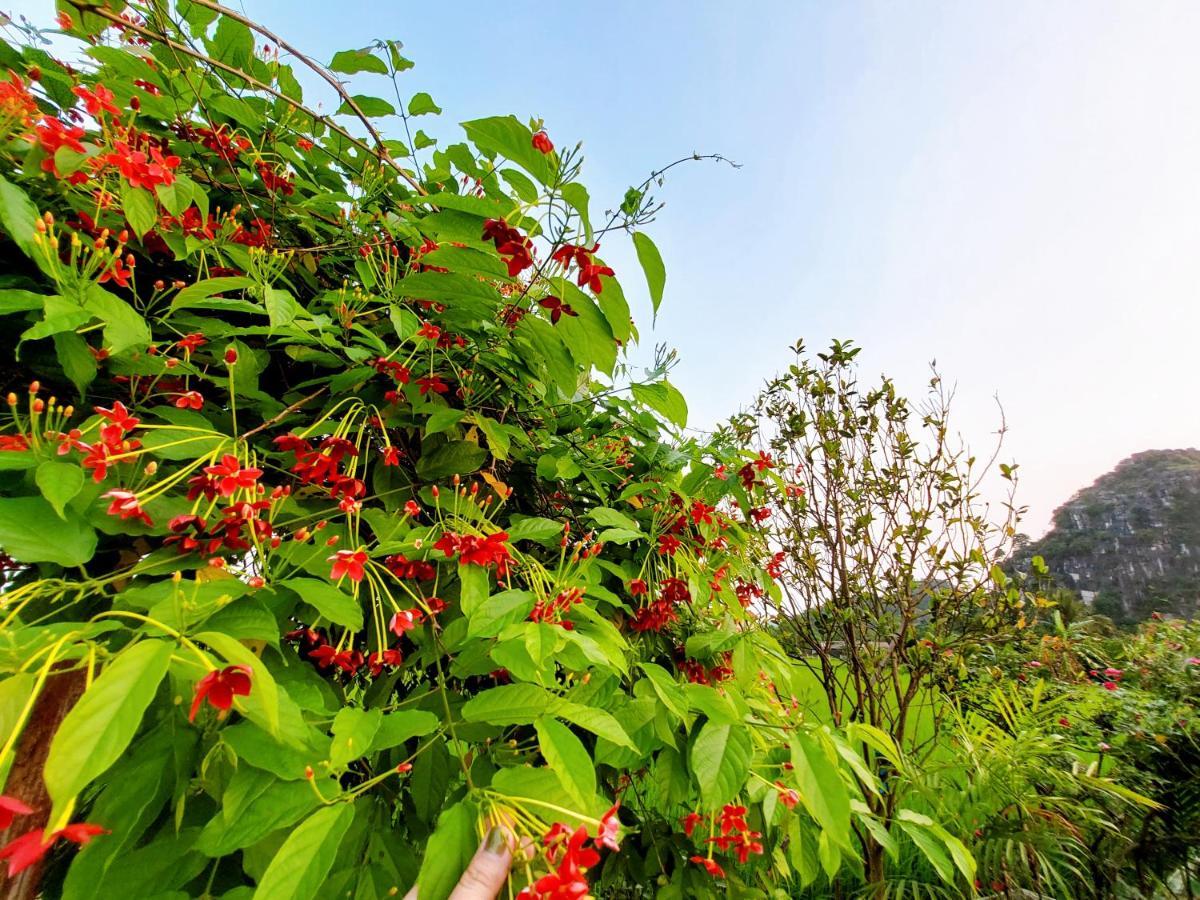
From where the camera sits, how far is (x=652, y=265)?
78 cm

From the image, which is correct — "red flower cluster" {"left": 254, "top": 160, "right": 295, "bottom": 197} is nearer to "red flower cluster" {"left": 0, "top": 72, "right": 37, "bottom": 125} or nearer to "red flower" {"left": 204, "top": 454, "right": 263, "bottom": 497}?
"red flower cluster" {"left": 0, "top": 72, "right": 37, "bottom": 125}

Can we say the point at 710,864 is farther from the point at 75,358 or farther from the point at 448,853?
the point at 75,358

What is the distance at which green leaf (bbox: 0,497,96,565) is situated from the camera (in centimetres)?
55

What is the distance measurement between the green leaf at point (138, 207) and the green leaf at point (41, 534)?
42cm

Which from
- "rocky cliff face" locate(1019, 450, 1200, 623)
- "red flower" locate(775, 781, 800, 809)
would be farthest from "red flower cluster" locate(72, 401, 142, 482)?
"rocky cliff face" locate(1019, 450, 1200, 623)

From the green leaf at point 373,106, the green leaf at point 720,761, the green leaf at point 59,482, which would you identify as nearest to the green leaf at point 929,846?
the green leaf at point 720,761

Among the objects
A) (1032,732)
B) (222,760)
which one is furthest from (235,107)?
(1032,732)

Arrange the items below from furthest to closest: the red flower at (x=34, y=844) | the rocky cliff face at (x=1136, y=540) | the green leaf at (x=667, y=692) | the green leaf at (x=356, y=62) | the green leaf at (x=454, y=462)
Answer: the rocky cliff face at (x=1136, y=540), the green leaf at (x=356, y=62), the green leaf at (x=454, y=462), the green leaf at (x=667, y=692), the red flower at (x=34, y=844)

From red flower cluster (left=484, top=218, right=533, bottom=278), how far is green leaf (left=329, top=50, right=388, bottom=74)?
80 centimetres

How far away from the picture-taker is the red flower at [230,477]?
652 millimetres

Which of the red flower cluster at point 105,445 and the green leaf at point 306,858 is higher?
the red flower cluster at point 105,445

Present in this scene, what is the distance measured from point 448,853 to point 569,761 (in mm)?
153

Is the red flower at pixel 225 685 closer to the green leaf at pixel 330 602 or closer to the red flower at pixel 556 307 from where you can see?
the green leaf at pixel 330 602

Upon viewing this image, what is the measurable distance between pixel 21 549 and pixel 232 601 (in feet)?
0.63
